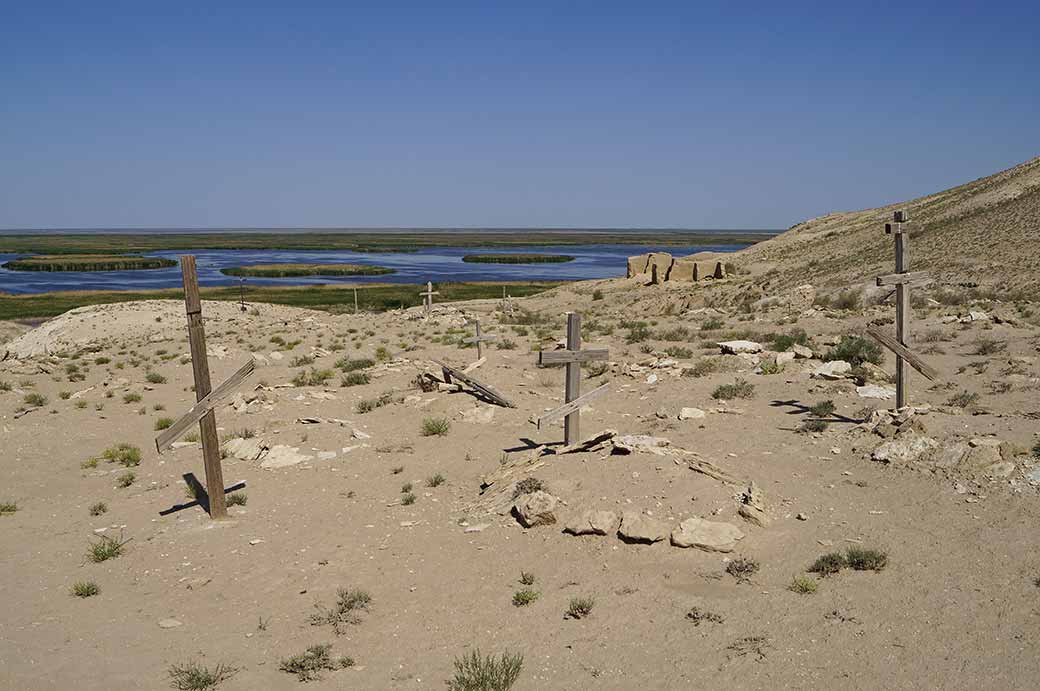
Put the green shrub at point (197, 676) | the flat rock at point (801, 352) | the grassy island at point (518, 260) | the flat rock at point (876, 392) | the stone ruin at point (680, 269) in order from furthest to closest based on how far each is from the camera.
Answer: the grassy island at point (518, 260), the stone ruin at point (680, 269), the flat rock at point (801, 352), the flat rock at point (876, 392), the green shrub at point (197, 676)

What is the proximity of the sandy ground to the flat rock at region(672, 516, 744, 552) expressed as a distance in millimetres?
133

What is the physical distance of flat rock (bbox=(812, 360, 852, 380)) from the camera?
1466cm

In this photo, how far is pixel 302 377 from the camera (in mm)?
19125

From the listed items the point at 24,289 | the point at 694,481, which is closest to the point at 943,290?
the point at 694,481

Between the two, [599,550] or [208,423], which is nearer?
[599,550]

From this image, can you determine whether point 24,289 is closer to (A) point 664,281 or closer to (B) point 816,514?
(A) point 664,281

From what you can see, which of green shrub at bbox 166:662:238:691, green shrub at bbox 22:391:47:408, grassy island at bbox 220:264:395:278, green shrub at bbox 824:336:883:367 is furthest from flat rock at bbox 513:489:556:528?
grassy island at bbox 220:264:395:278

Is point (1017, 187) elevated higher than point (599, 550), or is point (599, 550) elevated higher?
point (1017, 187)

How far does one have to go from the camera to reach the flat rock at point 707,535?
26.6 ft

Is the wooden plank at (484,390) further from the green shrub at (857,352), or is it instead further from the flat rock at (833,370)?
the green shrub at (857,352)

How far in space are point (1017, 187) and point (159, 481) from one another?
43766 mm

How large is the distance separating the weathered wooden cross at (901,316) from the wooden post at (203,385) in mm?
9509

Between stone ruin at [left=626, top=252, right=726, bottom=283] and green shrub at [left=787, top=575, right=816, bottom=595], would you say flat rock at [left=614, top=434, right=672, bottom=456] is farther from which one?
stone ruin at [left=626, top=252, right=726, bottom=283]

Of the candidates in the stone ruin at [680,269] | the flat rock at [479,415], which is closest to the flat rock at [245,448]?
the flat rock at [479,415]
